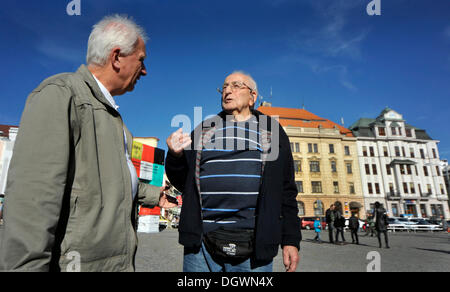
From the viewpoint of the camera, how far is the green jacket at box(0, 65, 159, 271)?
1.07m

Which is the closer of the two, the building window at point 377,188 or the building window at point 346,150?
the building window at point 377,188

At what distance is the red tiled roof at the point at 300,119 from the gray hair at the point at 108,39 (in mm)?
44328

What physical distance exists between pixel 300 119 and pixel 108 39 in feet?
161

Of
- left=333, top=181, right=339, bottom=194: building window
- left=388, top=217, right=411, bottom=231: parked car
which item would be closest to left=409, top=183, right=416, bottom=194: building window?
left=333, top=181, right=339, bottom=194: building window

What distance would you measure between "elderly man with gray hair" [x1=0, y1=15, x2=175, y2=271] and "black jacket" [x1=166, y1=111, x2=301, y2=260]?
45cm

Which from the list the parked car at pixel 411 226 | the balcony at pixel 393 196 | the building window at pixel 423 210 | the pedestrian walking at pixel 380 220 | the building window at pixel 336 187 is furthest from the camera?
the building window at pixel 423 210

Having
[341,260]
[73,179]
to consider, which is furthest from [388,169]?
[73,179]

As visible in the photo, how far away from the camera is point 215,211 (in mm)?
1972

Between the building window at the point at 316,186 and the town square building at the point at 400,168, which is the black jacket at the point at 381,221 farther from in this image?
the town square building at the point at 400,168

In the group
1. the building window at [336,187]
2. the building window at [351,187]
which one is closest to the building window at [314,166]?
the building window at [336,187]

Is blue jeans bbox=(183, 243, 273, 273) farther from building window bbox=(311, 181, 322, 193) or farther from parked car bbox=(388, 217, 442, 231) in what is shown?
building window bbox=(311, 181, 322, 193)

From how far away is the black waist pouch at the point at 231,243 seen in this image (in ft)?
5.95
